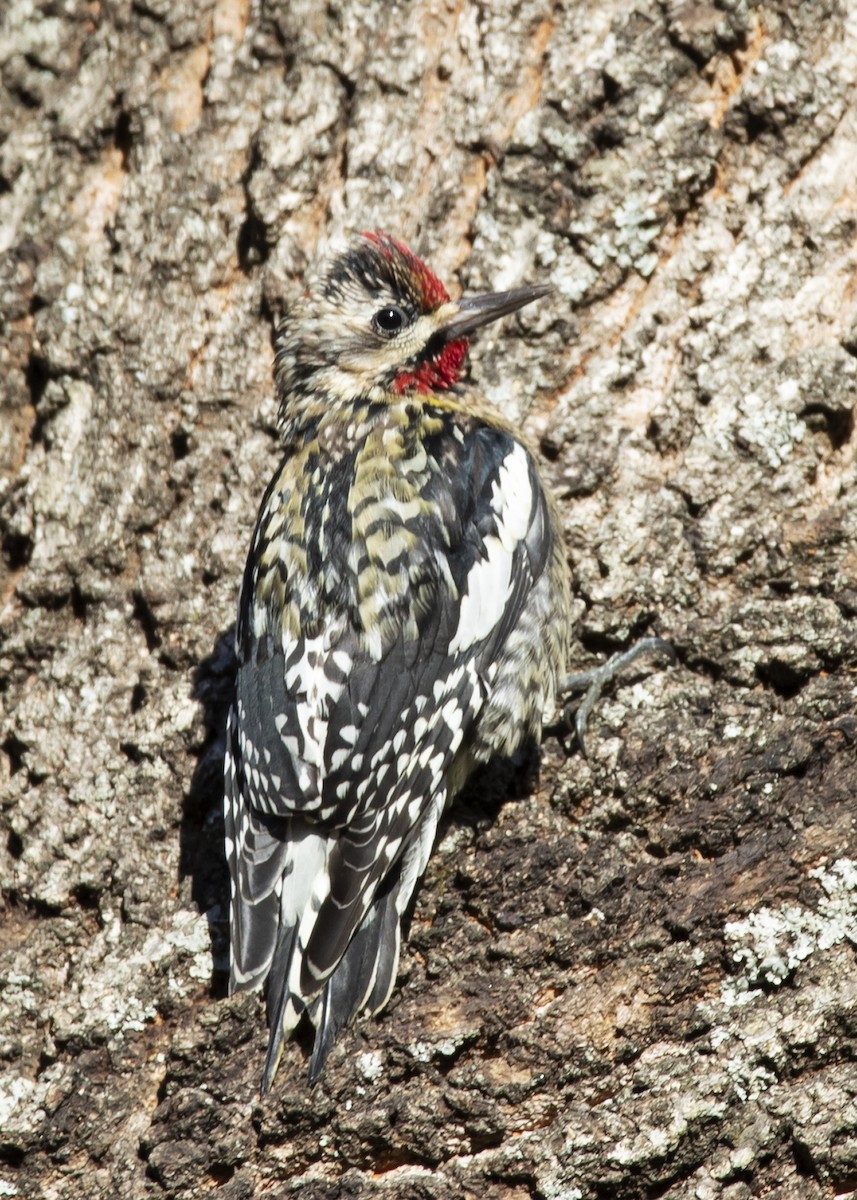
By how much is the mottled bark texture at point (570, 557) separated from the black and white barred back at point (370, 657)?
10 centimetres

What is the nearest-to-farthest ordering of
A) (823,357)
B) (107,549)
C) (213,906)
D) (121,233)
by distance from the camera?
1. (213,906)
2. (823,357)
3. (107,549)
4. (121,233)

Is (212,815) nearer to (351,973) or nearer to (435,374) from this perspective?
(351,973)

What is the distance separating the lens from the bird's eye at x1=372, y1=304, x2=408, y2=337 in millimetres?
3299

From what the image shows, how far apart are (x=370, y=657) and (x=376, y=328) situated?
108 cm

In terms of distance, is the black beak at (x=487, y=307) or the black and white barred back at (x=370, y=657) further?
the black beak at (x=487, y=307)

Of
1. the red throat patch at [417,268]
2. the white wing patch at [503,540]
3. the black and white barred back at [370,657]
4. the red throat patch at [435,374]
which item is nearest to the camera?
the black and white barred back at [370,657]

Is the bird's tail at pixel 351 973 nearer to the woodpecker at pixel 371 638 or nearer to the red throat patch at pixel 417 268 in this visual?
the woodpecker at pixel 371 638

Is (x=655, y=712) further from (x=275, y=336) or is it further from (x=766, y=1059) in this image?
(x=275, y=336)

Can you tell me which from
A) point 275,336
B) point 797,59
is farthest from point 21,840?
point 797,59

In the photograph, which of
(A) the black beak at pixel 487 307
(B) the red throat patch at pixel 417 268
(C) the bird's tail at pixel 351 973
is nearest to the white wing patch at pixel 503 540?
(A) the black beak at pixel 487 307

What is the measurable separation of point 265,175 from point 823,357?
1547 millimetres

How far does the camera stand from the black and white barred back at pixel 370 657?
8.55 ft

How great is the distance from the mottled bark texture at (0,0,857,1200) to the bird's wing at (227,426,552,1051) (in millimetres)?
143

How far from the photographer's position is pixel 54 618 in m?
3.11
